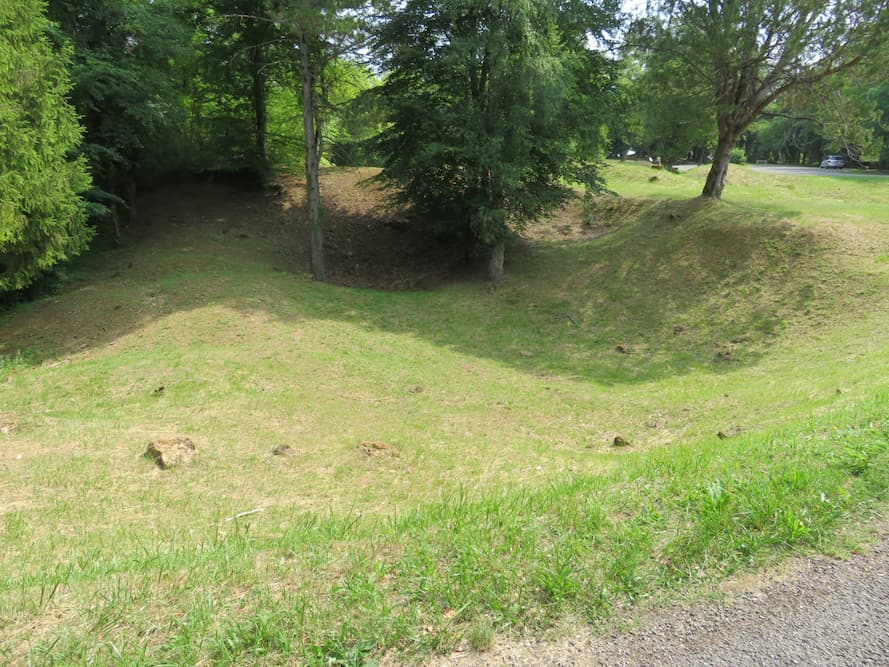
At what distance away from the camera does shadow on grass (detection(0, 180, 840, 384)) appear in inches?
452

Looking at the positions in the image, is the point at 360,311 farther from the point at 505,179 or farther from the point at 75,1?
the point at 75,1

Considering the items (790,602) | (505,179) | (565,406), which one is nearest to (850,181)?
(505,179)

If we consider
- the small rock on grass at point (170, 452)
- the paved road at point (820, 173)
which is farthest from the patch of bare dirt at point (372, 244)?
the paved road at point (820, 173)

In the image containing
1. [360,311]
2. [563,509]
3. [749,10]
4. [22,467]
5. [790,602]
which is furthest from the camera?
[360,311]

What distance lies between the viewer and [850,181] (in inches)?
947

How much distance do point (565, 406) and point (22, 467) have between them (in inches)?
308

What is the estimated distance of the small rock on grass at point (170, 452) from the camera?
611cm

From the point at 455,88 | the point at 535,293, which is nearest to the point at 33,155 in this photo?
the point at 455,88

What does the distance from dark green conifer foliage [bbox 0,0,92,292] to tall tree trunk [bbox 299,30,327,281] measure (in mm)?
5579

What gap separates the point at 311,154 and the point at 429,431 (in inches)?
423

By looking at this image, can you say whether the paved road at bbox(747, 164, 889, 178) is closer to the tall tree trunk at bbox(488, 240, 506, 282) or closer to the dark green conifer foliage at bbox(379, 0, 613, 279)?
the dark green conifer foliage at bbox(379, 0, 613, 279)

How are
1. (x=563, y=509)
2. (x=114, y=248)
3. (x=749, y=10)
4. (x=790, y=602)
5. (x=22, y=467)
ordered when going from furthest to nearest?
1. (x=114, y=248)
2. (x=749, y=10)
3. (x=22, y=467)
4. (x=563, y=509)
5. (x=790, y=602)

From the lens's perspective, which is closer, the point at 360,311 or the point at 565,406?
the point at 565,406

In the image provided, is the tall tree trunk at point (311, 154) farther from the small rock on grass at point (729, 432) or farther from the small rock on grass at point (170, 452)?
the small rock on grass at point (729, 432)
